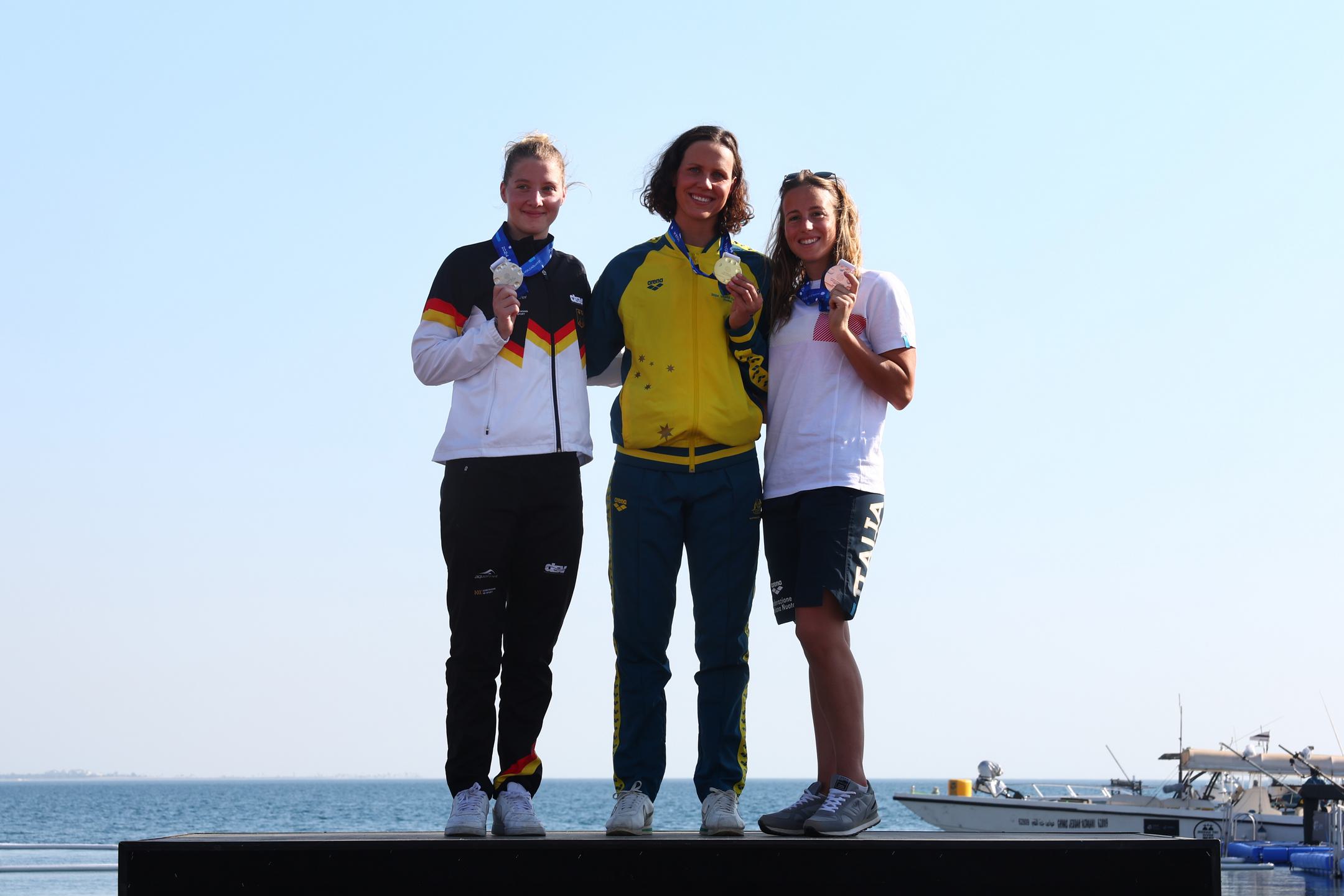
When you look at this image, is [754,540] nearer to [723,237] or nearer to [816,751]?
[816,751]

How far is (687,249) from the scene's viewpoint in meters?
4.69

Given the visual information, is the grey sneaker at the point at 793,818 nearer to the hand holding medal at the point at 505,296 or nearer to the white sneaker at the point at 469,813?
the white sneaker at the point at 469,813

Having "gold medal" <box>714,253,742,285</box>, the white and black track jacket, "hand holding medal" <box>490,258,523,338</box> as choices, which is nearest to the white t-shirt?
"gold medal" <box>714,253,742,285</box>

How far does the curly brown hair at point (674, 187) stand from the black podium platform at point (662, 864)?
2.26 metres

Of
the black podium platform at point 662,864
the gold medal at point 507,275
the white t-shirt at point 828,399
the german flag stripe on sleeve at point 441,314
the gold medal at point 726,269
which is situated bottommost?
the black podium platform at point 662,864

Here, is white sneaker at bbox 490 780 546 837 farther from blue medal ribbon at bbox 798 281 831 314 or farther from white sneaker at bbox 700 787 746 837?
blue medal ribbon at bbox 798 281 831 314

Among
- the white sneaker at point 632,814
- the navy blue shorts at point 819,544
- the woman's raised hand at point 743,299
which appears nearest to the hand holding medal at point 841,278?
the woman's raised hand at point 743,299

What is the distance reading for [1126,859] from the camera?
148 inches

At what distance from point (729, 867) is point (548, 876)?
0.51m

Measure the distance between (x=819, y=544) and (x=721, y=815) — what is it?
0.91 metres

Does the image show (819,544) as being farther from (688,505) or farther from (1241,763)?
(1241,763)

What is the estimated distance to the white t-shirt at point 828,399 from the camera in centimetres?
431

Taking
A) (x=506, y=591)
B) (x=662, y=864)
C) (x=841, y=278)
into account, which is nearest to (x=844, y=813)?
(x=662, y=864)

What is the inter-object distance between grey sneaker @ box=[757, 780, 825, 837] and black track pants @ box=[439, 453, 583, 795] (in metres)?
0.78
